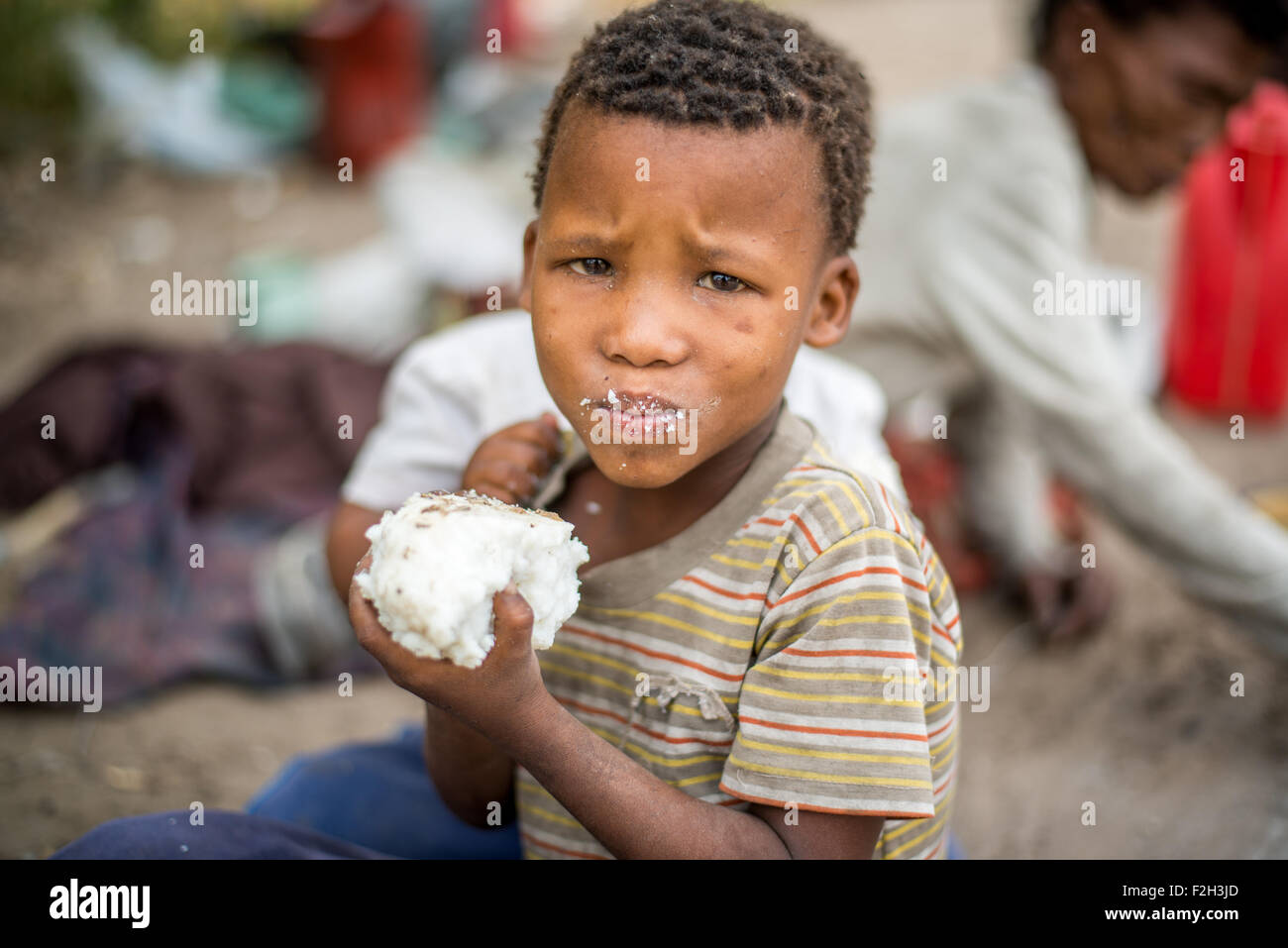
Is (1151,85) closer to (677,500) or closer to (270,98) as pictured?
(677,500)

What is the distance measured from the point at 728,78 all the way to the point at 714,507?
496 millimetres

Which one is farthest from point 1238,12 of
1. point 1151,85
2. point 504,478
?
point 504,478

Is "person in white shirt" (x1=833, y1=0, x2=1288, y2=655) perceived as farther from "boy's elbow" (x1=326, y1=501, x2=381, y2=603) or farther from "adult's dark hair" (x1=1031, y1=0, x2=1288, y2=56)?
"boy's elbow" (x1=326, y1=501, x2=381, y2=603)

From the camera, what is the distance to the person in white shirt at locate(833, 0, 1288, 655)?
8.14 feet

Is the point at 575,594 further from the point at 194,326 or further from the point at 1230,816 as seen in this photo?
the point at 194,326

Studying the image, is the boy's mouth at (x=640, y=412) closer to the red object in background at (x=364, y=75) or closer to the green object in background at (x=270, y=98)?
the red object in background at (x=364, y=75)

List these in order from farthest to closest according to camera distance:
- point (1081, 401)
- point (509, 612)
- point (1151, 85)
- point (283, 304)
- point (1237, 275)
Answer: point (283, 304), point (1237, 275), point (1151, 85), point (1081, 401), point (509, 612)

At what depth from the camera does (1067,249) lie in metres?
2.72

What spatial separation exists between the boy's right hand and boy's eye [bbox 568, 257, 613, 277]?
32 cm

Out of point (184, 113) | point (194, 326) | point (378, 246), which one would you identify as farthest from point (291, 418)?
point (184, 113)

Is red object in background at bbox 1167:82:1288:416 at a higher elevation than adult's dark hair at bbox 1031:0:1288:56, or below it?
below

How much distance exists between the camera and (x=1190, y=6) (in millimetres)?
2609

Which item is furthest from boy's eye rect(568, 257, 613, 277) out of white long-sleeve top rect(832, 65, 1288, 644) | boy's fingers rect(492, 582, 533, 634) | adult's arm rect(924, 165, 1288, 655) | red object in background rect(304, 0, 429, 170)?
red object in background rect(304, 0, 429, 170)

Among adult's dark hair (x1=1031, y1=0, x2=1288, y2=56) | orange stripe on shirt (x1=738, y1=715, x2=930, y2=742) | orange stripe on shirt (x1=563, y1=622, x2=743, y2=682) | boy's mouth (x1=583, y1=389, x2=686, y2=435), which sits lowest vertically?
orange stripe on shirt (x1=738, y1=715, x2=930, y2=742)
